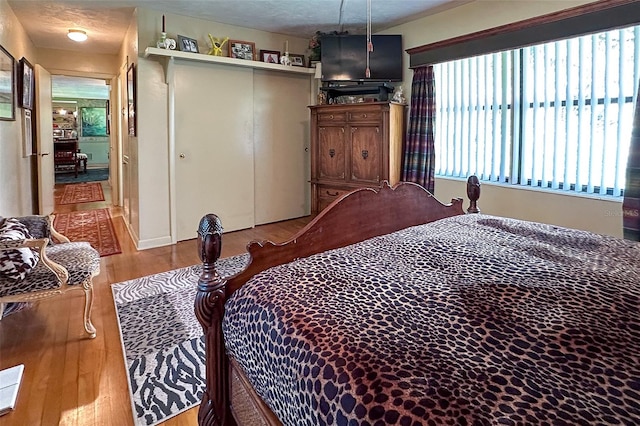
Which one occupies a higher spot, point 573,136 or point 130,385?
point 573,136

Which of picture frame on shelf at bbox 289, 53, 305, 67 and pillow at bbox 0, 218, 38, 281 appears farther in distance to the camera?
picture frame on shelf at bbox 289, 53, 305, 67

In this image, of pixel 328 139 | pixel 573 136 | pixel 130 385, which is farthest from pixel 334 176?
pixel 130 385

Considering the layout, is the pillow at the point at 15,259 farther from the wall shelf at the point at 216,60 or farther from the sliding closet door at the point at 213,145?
the wall shelf at the point at 216,60

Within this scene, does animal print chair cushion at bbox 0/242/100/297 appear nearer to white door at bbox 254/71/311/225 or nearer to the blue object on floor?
white door at bbox 254/71/311/225

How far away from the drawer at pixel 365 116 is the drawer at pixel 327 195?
85 centimetres

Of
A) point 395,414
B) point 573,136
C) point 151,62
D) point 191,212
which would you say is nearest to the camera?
point 395,414

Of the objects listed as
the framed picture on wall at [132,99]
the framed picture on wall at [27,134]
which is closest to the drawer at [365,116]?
the framed picture on wall at [132,99]

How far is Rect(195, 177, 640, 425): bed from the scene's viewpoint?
28.1 inches

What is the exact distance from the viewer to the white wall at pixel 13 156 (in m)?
3.52

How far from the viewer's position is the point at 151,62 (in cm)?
415

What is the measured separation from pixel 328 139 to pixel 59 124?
1222cm

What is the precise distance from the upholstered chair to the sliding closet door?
82.6 inches

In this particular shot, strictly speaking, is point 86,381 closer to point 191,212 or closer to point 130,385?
point 130,385

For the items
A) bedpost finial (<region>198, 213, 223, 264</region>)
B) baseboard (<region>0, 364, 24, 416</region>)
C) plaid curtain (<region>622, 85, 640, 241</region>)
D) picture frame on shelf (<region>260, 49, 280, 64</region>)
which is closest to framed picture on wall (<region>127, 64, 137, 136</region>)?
picture frame on shelf (<region>260, 49, 280, 64</region>)
